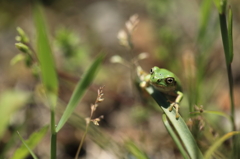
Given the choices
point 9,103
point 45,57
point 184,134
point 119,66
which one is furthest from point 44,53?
point 119,66

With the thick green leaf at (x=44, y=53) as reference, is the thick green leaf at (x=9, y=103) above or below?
below

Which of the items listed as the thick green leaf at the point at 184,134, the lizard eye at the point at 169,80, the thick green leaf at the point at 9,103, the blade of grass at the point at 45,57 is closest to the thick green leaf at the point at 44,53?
the blade of grass at the point at 45,57

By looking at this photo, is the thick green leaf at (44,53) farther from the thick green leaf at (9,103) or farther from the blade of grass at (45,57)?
the thick green leaf at (9,103)

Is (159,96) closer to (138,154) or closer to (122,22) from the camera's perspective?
(138,154)

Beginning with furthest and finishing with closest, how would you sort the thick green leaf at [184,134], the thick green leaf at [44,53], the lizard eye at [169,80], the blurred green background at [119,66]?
the blurred green background at [119,66] < the lizard eye at [169,80] < the thick green leaf at [184,134] < the thick green leaf at [44,53]

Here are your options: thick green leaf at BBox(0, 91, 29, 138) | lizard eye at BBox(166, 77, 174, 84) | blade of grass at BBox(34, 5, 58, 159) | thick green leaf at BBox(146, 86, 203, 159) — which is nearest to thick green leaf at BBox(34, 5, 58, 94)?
blade of grass at BBox(34, 5, 58, 159)
